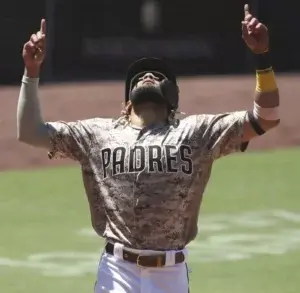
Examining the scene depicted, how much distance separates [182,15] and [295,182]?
1308cm

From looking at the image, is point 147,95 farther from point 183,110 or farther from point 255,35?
point 183,110

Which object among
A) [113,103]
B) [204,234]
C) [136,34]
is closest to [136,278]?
[204,234]

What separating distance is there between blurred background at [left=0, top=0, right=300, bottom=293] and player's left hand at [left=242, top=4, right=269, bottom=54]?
3225 mm

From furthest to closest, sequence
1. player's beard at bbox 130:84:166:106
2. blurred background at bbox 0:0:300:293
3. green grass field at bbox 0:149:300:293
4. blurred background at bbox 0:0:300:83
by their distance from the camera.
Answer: blurred background at bbox 0:0:300:83
blurred background at bbox 0:0:300:293
green grass field at bbox 0:149:300:293
player's beard at bbox 130:84:166:106

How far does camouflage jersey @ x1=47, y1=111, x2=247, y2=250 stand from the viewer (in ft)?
15.0

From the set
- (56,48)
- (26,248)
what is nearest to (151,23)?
(56,48)

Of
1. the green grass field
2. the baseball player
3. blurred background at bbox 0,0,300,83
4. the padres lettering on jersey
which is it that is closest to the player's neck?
the baseball player

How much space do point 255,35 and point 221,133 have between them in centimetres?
48

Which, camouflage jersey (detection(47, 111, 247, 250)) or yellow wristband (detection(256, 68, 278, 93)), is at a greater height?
yellow wristband (detection(256, 68, 278, 93))

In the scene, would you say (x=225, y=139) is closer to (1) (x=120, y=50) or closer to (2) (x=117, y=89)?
(2) (x=117, y=89)

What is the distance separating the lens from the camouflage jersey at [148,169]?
180 inches

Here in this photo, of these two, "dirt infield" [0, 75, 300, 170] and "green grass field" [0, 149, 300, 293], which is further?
"dirt infield" [0, 75, 300, 170]

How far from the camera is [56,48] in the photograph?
2302cm

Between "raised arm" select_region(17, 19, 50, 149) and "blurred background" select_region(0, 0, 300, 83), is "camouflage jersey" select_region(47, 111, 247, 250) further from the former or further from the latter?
"blurred background" select_region(0, 0, 300, 83)
